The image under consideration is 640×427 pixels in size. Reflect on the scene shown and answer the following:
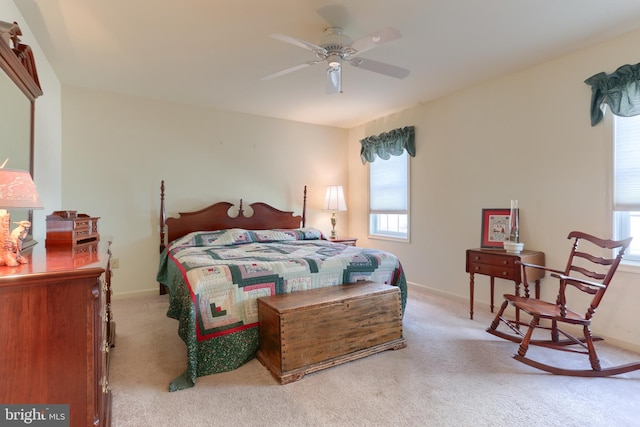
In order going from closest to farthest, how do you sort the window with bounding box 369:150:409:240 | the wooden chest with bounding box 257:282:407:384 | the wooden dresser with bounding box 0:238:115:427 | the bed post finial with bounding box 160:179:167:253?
the wooden dresser with bounding box 0:238:115:427
the wooden chest with bounding box 257:282:407:384
the bed post finial with bounding box 160:179:167:253
the window with bounding box 369:150:409:240

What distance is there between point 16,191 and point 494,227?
3.68 m

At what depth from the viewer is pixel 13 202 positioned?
1109mm

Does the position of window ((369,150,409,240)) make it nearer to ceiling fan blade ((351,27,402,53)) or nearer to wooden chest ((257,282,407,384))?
wooden chest ((257,282,407,384))

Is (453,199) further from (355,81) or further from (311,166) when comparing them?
(311,166)

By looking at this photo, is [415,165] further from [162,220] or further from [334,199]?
[162,220]

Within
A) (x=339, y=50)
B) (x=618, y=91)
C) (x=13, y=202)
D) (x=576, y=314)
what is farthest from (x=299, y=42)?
(x=576, y=314)

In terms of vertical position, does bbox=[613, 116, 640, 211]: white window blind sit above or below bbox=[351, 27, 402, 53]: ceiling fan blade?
below

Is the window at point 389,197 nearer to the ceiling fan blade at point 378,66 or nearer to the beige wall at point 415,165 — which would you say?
the beige wall at point 415,165

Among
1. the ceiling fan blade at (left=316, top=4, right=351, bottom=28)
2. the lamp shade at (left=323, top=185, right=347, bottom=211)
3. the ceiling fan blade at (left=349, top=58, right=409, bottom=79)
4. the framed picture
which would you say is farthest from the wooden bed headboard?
the ceiling fan blade at (left=316, top=4, right=351, bottom=28)

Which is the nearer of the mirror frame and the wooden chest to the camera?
the mirror frame

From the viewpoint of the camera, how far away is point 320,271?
8.50ft

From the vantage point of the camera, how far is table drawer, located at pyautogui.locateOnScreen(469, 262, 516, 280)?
2844mm

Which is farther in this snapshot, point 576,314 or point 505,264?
point 505,264

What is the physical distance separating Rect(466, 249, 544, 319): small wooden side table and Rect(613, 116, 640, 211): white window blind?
73 cm
